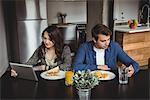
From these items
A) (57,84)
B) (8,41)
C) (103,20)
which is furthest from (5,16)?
(57,84)

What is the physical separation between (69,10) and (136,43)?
2.10m

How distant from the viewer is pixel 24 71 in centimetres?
162

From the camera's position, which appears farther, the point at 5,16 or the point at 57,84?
the point at 5,16

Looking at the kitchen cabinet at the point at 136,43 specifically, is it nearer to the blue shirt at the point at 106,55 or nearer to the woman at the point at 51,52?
the blue shirt at the point at 106,55

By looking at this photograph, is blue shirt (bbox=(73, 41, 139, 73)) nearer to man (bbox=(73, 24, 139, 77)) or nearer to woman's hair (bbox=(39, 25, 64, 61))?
man (bbox=(73, 24, 139, 77))

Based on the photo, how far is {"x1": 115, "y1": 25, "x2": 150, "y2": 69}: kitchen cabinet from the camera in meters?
3.79

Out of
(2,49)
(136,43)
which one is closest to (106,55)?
(136,43)

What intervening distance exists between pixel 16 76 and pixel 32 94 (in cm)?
36

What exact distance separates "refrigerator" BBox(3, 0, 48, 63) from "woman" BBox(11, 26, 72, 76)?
1.84 m

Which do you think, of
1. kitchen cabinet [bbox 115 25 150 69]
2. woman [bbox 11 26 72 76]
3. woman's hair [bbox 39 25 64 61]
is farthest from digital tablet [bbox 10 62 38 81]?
kitchen cabinet [bbox 115 25 150 69]

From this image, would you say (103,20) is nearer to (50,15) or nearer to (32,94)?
(50,15)

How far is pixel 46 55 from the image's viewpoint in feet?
6.97

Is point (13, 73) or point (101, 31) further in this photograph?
point (101, 31)

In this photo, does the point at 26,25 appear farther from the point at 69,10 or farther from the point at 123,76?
the point at 123,76
